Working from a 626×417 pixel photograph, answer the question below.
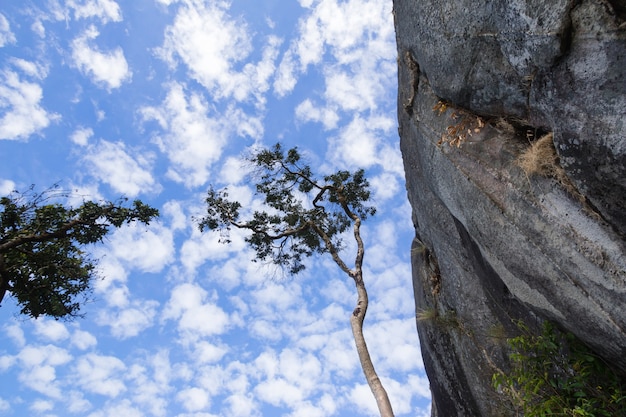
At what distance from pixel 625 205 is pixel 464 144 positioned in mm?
2666

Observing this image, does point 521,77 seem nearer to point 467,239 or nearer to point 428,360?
point 467,239

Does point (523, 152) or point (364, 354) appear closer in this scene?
point (523, 152)

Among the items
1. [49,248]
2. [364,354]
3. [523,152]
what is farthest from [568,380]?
[49,248]

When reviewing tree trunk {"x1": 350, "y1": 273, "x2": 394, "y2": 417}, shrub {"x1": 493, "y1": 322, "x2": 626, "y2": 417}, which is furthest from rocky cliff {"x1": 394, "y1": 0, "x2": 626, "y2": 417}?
tree trunk {"x1": 350, "y1": 273, "x2": 394, "y2": 417}

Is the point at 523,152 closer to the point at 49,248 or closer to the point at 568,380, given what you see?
the point at 568,380

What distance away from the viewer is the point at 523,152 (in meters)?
6.19

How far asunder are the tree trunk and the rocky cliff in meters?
2.50

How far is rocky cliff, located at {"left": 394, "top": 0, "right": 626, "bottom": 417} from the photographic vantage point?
16.0 ft

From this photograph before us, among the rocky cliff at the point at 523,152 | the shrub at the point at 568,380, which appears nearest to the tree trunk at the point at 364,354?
the rocky cliff at the point at 523,152

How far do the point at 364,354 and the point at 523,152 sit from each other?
8.00 m

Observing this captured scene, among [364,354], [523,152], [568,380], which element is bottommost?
[568,380]

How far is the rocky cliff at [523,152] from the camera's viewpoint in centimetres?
487

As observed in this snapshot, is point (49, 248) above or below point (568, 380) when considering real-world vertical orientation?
above

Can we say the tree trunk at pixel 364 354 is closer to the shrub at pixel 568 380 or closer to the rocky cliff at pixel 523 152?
the rocky cliff at pixel 523 152
